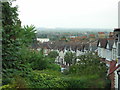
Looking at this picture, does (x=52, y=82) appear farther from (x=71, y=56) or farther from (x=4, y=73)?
(x=71, y=56)

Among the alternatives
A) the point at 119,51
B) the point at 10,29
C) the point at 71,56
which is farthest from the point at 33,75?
the point at 71,56

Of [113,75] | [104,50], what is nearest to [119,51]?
[113,75]

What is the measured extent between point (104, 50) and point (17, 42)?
22.9 feet

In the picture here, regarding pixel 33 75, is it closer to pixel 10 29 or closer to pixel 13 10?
pixel 10 29

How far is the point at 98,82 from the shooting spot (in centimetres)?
548

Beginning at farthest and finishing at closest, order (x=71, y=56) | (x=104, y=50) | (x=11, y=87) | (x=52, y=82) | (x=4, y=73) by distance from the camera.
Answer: (x=71, y=56), (x=104, y=50), (x=52, y=82), (x=4, y=73), (x=11, y=87)

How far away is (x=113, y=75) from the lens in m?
7.11

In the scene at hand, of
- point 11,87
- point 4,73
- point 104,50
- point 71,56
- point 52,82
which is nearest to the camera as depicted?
point 11,87

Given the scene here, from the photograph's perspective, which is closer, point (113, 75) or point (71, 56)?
point (113, 75)

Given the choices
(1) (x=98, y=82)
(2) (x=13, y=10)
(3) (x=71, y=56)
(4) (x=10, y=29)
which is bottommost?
(3) (x=71, y=56)

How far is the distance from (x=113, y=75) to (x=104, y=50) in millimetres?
5693

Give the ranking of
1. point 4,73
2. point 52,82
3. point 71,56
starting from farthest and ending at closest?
point 71,56, point 52,82, point 4,73

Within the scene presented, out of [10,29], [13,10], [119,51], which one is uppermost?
[13,10]

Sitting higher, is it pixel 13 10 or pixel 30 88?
pixel 13 10
